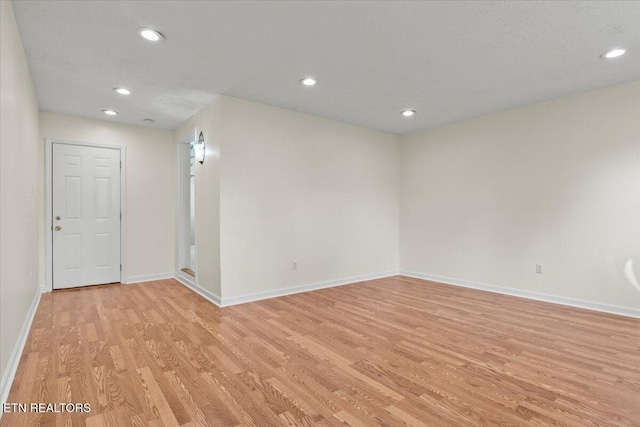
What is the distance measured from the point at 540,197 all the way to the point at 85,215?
650cm

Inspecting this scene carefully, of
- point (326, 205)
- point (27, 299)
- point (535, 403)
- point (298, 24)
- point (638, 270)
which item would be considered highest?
point (298, 24)

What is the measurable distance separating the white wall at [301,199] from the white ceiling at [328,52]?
55 centimetres

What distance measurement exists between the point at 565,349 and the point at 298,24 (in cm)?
343

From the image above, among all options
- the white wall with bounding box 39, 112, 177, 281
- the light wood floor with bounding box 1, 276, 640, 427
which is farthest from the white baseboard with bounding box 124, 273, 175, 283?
the light wood floor with bounding box 1, 276, 640, 427

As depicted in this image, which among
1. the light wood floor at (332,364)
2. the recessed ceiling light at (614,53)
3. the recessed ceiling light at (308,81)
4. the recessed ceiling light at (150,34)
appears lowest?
the light wood floor at (332,364)

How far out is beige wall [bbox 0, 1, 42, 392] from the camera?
2.06 metres

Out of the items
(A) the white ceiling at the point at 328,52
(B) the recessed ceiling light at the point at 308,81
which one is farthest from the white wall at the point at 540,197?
(B) the recessed ceiling light at the point at 308,81

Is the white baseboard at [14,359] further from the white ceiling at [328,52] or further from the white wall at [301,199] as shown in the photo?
the white ceiling at [328,52]

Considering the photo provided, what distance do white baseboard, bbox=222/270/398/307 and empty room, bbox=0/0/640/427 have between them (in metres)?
0.05

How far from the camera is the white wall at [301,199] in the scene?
413cm

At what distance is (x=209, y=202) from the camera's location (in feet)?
14.2

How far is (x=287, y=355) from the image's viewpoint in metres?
2.63

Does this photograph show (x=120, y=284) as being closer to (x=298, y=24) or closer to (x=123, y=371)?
(x=123, y=371)

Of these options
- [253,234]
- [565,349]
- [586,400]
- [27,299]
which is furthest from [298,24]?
[27,299]
